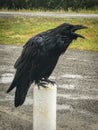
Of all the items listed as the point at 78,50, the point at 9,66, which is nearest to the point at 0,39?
the point at 9,66

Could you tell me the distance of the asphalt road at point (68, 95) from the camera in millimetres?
6945

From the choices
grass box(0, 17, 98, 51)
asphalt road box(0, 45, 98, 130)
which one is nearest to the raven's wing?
asphalt road box(0, 45, 98, 130)

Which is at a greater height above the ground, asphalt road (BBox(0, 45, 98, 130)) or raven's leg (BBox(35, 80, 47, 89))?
raven's leg (BBox(35, 80, 47, 89))

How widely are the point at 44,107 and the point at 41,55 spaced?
518 mm

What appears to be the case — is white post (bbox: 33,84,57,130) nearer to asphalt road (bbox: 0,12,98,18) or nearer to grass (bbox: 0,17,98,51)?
asphalt road (bbox: 0,12,98,18)

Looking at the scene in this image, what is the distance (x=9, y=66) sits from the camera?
35.9 ft

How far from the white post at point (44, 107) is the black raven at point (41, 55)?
3.9 inches

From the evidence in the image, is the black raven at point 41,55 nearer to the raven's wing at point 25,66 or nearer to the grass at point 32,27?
the raven's wing at point 25,66

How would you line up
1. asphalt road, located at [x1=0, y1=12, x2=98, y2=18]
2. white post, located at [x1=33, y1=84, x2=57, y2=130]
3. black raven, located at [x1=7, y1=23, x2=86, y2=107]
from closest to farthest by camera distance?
1. black raven, located at [x1=7, y1=23, x2=86, y2=107]
2. white post, located at [x1=33, y1=84, x2=57, y2=130]
3. asphalt road, located at [x1=0, y1=12, x2=98, y2=18]

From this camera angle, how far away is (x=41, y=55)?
6.03 metres

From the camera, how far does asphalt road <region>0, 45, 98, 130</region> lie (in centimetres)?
695

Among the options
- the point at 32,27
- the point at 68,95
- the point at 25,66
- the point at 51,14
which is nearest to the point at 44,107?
the point at 25,66

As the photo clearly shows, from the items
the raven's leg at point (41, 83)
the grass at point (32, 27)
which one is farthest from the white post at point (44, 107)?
the grass at point (32, 27)

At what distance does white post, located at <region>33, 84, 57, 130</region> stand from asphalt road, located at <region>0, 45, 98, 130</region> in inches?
15.5
